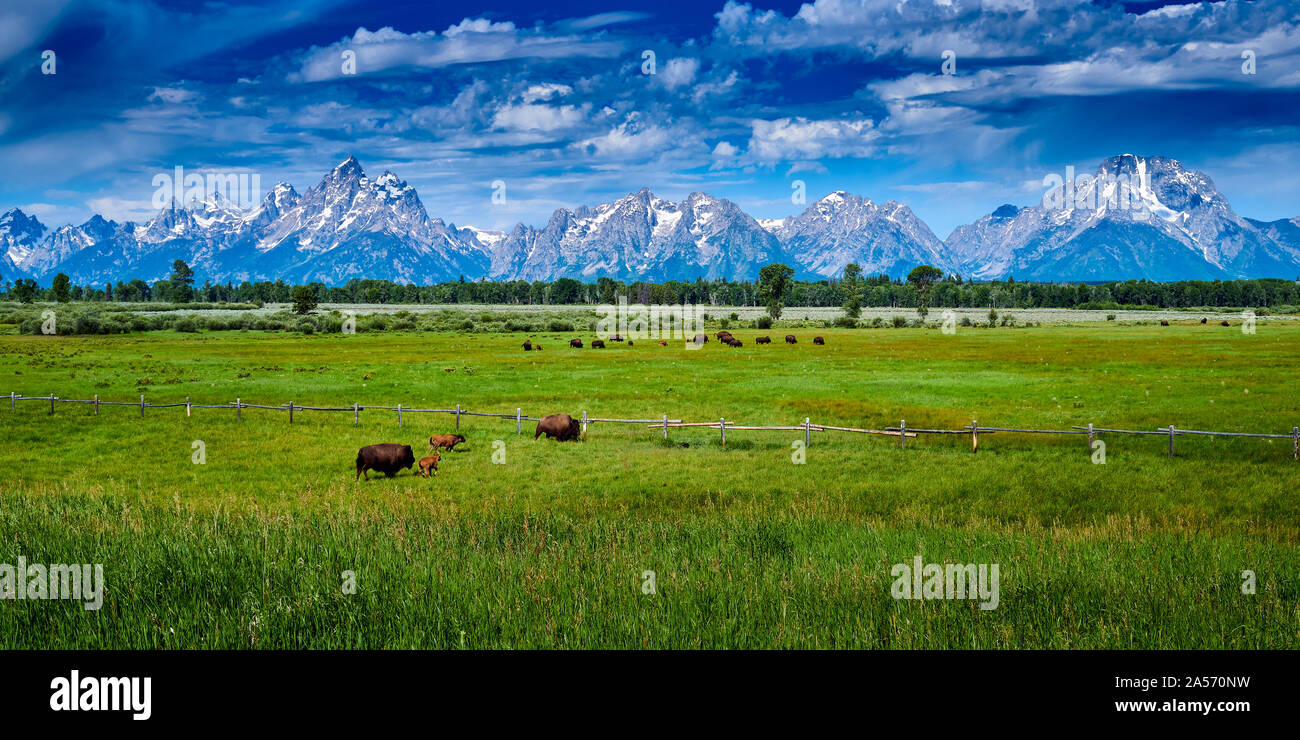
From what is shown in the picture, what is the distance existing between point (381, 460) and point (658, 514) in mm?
10986

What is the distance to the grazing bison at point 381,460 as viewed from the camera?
23.3 m

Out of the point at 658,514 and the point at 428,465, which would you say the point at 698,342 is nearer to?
the point at 428,465

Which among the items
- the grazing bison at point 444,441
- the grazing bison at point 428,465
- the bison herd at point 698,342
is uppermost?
the bison herd at point 698,342

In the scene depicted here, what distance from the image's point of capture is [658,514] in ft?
55.4

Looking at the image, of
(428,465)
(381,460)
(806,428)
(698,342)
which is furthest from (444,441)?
(698,342)

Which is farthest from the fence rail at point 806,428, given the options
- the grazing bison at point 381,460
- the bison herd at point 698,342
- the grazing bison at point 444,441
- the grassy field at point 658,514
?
the bison herd at point 698,342

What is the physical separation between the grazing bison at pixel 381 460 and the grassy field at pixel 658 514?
2.54ft

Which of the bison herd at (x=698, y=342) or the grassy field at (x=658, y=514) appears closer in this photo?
the grassy field at (x=658, y=514)

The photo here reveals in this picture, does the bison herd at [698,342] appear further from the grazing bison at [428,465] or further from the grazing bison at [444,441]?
the grazing bison at [428,465]

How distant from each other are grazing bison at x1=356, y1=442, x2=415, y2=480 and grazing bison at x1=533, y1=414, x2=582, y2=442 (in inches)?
271

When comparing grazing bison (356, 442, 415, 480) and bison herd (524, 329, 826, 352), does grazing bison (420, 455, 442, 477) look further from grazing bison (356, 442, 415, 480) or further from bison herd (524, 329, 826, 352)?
bison herd (524, 329, 826, 352)

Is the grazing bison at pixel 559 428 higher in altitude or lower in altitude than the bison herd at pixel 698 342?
lower

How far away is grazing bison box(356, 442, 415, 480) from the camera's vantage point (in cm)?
2331

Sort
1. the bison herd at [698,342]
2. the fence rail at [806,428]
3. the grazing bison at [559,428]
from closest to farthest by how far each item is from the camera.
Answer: the fence rail at [806,428] → the grazing bison at [559,428] → the bison herd at [698,342]
